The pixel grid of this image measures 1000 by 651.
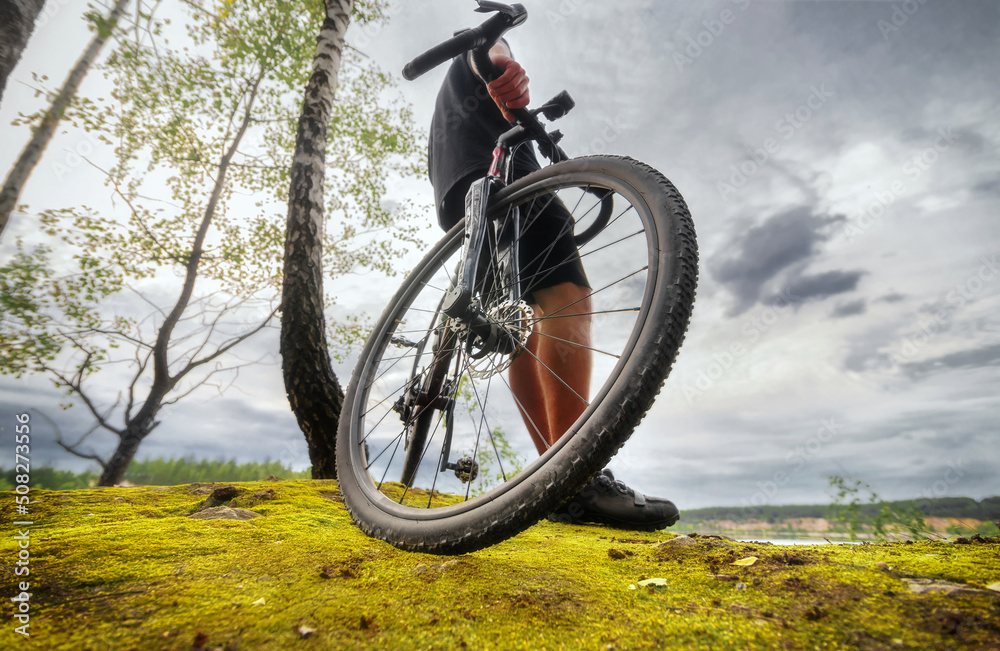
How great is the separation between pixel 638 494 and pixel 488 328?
0.99 metres

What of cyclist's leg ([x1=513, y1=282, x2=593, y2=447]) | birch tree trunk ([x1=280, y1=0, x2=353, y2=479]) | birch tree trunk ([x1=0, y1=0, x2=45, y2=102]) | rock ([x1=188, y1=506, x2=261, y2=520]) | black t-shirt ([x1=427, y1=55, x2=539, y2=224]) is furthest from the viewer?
birch tree trunk ([x1=280, y1=0, x2=353, y2=479])

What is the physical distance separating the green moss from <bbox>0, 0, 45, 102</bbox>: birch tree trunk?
2159mm

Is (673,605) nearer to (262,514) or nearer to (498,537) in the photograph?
(498,537)

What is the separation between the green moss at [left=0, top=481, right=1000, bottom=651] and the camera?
618 mm

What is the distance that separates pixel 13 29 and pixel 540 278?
2.72 meters

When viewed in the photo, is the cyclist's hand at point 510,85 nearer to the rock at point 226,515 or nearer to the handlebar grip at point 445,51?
the handlebar grip at point 445,51

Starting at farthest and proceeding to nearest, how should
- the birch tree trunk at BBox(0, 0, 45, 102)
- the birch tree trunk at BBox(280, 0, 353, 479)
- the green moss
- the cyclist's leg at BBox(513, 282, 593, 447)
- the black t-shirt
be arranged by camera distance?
1. the birch tree trunk at BBox(280, 0, 353, 479)
2. the black t-shirt
3. the birch tree trunk at BBox(0, 0, 45, 102)
4. the cyclist's leg at BBox(513, 282, 593, 447)
5. the green moss

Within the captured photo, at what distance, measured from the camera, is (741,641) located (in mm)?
621

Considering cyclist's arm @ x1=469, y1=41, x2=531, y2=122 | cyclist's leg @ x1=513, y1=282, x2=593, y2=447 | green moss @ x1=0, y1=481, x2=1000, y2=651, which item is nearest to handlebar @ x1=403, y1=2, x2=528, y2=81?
cyclist's arm @ x1=469, y1=41, x2=531, y2=122

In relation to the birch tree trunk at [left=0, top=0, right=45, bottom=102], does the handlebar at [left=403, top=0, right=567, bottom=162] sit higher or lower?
lower

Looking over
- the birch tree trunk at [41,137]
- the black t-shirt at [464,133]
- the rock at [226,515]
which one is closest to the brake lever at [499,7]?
the black t-shirt at [464,133]

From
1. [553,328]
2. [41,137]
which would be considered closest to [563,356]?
[553,328]

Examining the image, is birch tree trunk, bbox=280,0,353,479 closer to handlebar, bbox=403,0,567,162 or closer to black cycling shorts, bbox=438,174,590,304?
black cycling shorts, bbox=438,174,590,304

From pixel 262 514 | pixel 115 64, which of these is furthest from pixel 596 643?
pixel 115 64
